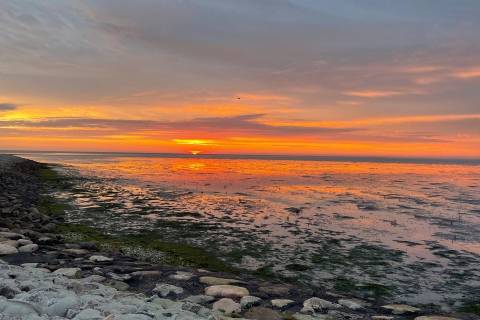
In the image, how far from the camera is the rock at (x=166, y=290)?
684 cm

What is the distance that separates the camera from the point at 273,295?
7270 mm

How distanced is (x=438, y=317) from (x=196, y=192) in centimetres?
2679

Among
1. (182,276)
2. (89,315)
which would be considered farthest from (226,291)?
(89,315)

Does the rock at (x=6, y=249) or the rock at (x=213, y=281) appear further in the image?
the rock at (x=6, y=249)

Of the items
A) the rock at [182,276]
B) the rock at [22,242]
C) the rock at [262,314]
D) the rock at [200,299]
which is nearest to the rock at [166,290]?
the rock at [200,299]

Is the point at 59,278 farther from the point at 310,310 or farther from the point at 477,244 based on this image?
the point at 477,244

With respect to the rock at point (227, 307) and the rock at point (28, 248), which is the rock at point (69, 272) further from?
the rock at point (227, 307)

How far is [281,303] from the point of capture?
677cm

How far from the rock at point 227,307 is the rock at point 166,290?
940 millimetres

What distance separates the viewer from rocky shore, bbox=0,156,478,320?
208 inches

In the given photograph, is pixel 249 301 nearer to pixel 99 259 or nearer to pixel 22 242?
pixel 99 259

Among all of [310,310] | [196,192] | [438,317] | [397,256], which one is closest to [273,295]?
[310,310]

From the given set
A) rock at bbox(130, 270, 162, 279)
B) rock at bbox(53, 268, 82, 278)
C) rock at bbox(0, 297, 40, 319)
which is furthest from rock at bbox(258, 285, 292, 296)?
rock at bbox(0, 297, 40, 319)

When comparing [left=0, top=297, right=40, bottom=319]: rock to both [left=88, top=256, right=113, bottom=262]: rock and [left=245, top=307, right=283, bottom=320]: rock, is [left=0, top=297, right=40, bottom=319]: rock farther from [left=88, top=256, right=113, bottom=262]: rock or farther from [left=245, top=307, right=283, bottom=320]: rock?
[left=88, top=256, right=113, bottom=262]: rock
